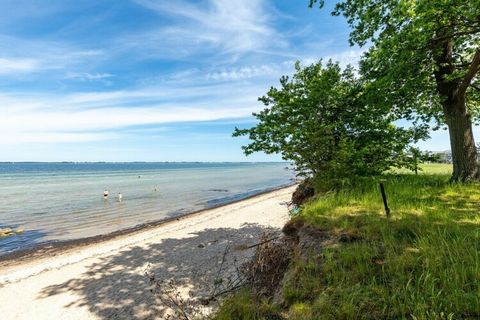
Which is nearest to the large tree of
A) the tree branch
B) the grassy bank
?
the tree branch

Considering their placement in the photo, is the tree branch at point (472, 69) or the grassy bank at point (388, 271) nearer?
the grassy bank at point (388, 271)

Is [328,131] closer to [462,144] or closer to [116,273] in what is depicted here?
[462,144]

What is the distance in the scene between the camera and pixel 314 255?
6188 millimetres

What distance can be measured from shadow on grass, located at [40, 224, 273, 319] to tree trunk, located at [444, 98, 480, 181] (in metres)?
9.34

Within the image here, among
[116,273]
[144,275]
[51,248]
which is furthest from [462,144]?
[51,248]

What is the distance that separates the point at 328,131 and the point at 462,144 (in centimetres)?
631

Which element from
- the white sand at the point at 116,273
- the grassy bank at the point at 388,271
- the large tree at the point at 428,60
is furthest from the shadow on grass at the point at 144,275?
the large tree at the point at 428,60

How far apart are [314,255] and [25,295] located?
417 inches

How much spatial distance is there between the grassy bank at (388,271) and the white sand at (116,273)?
14.6 feet

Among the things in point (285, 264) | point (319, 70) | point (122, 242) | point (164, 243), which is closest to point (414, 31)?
point (319, 70)

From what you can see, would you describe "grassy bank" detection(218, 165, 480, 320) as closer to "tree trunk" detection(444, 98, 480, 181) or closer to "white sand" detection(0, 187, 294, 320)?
"tree trunk" detection(444, 98, 480, 181)

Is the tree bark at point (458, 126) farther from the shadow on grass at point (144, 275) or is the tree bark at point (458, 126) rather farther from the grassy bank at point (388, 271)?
the shadow on grass at point (144, 275)

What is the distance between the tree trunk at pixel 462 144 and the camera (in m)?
11.1

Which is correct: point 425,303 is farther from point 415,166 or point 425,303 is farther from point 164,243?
point 164,243
